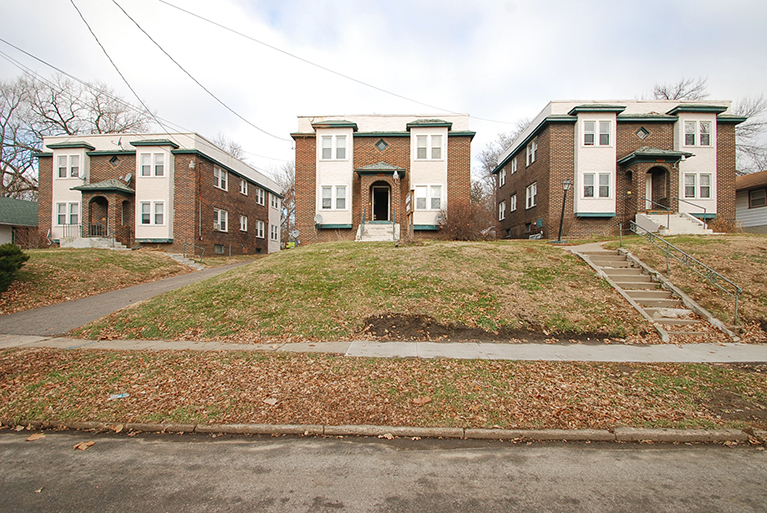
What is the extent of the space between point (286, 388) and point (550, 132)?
22.1 metres

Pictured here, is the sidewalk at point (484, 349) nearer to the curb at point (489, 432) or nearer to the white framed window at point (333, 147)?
the curb at point (489, 432)

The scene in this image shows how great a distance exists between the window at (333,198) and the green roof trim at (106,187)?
44.7 feet

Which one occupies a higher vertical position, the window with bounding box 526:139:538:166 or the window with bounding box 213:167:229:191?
the window with bounding box 526:139:538:166

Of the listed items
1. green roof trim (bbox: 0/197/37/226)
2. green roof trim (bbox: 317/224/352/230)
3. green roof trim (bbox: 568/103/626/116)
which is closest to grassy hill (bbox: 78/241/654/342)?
green roof trim (bbox: 317/224/352/230)

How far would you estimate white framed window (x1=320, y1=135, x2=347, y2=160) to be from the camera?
860 inches

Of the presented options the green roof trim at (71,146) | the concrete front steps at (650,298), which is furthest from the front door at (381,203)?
the green roof trim at (71,146)

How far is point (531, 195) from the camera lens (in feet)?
78.8

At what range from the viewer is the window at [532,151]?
23.6 meters

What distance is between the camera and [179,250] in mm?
23625

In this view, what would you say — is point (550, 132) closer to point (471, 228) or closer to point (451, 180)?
point (451, 180)

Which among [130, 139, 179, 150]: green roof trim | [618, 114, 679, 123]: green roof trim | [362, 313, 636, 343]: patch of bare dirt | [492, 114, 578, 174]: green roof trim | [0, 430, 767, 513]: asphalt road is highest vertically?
[618, 114, 679, 123]: green roof trim

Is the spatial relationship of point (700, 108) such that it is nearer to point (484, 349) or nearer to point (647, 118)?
point (647, 118)

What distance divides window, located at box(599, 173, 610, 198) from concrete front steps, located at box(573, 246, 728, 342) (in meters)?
10.5

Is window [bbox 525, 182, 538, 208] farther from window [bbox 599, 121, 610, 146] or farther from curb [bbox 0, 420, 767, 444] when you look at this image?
curb [bbox 0, 420, 767, 444]
